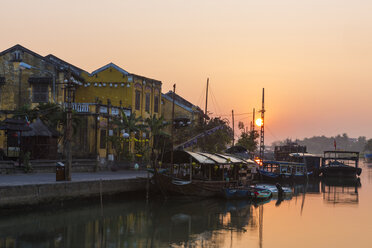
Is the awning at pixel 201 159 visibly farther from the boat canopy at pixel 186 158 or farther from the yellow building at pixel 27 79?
the yellow building at pixel 27 79

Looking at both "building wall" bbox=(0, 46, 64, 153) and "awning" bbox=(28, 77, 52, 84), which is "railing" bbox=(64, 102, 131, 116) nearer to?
"building wall" bbox=(0, 46, 64, 153)

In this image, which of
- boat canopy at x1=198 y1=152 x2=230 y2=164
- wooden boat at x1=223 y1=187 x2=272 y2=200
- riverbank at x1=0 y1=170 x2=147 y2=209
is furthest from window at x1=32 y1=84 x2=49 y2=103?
wooden boat at x1=223 y1=187 x2=272 y2=200

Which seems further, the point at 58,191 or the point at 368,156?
the point at 368,156

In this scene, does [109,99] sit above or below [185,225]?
above

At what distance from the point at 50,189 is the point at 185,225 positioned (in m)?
7.90

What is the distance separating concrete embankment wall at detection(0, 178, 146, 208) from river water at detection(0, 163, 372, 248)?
1.97 feet

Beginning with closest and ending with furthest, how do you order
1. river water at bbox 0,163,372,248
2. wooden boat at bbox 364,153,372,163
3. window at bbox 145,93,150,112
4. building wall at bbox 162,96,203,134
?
river water at bbox 0,163,372,248 < window at bbox 145,93,150,112 < building wall at bbox 162,96,203,134 < wooden boat at bbox 364,153,372,163

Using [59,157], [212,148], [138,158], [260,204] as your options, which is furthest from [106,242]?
[212,148]

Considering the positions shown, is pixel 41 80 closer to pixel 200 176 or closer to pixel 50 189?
pixel 200 176

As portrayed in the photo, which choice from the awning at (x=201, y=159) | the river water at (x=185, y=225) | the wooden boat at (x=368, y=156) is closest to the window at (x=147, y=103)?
the awning at (x=201, y=159)

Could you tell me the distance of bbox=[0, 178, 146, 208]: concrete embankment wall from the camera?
2331 centimetres

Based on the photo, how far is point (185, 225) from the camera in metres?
25.6

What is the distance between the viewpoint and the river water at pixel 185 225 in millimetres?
21266

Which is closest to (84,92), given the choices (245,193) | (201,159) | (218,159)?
(218,159)
